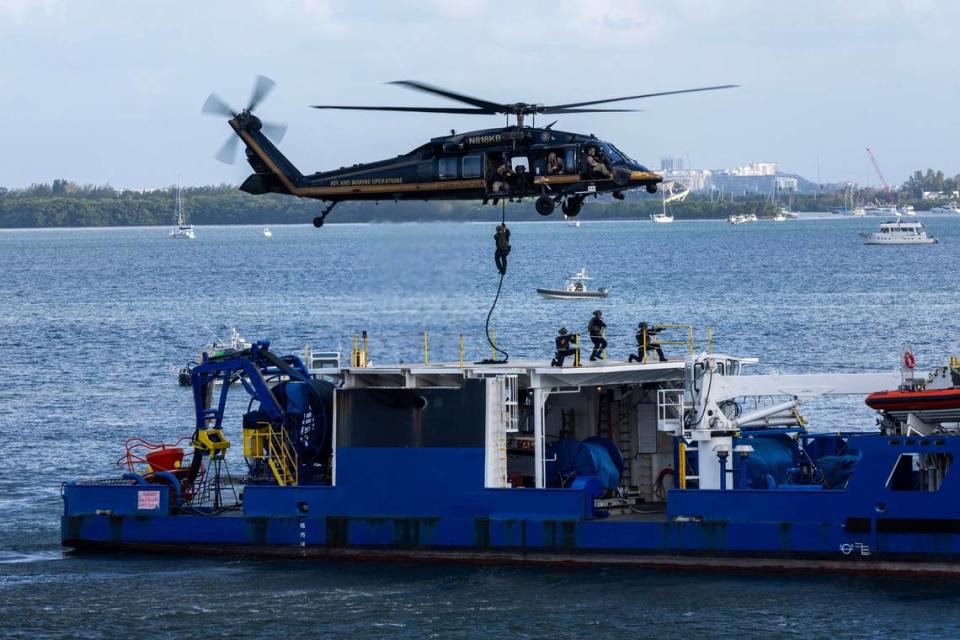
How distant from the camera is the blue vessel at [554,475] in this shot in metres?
28.7

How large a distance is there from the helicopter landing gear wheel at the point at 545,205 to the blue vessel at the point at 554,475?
8.98ft

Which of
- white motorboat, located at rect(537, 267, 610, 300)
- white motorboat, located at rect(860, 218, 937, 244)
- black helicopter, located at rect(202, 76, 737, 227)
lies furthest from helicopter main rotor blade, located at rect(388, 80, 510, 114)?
white motorboat, located at rect(860, 218, 937, 244)

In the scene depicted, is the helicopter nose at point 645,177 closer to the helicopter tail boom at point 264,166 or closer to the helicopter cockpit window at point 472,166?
the helicopter cockpit window at point 472,166

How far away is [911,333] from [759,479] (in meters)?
42.4

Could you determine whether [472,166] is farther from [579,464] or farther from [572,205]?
[579,464]

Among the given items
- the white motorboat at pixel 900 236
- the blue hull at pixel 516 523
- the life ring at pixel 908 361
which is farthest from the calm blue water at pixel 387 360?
the white motorboat at pixel 900 236

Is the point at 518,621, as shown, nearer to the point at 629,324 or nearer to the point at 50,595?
the point at 50,595

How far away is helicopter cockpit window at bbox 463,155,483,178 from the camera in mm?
30984

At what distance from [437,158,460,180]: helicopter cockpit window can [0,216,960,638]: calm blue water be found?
2619 mm

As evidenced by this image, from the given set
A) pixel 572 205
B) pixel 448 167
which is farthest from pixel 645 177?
pixel 448 167

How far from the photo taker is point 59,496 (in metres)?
38.8

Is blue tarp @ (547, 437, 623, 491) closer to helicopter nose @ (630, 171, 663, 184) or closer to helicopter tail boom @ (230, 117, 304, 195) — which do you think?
helicopter nose @ (630, 171, 663, 184)

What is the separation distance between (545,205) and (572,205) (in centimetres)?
63

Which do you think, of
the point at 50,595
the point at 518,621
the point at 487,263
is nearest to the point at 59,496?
the point at 50,595
